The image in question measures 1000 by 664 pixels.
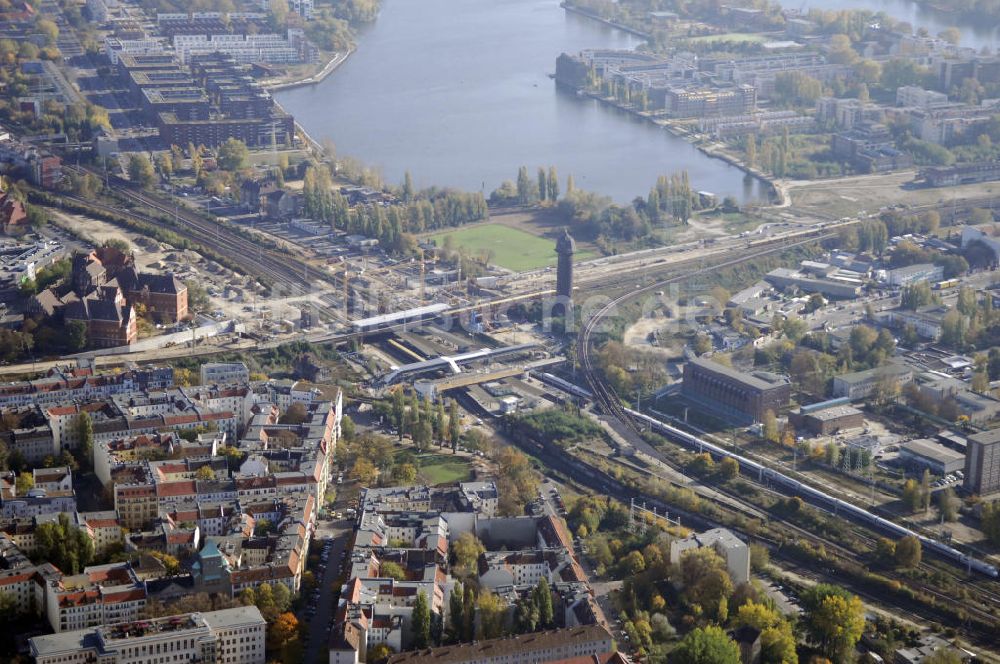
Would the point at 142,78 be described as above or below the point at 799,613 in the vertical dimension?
above

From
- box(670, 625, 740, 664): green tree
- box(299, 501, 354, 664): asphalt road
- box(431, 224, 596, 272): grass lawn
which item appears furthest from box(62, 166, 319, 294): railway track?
box(670, 625, 740, 664): green tree

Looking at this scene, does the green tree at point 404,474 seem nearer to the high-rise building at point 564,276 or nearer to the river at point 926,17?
the high-rise building at point 564,276

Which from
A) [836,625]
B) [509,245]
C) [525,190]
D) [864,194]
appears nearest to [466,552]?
[836,625]

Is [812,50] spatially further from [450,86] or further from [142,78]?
[142,78]

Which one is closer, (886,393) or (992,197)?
(886,393)

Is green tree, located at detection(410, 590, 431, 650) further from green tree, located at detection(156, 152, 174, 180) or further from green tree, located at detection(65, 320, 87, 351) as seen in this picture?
green tree, located at detection(156, 152, 174, 180)

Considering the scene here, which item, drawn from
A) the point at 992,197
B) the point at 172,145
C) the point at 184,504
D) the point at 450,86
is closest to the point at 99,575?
the point at 184,504
